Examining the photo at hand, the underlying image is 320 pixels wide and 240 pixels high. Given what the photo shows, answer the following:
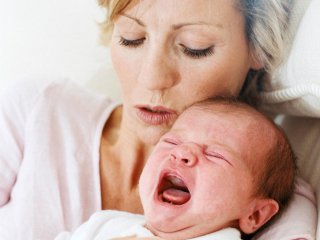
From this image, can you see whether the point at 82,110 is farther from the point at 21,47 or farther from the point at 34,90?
the point at 21,47

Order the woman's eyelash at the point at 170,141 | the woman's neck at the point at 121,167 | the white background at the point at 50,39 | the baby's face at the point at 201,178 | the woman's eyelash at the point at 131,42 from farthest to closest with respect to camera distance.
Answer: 1. the white background at the point at 50,39
2. the woman's neck at the point at 121,167
3. the woman's eyelash at the point at 131,42
4. the woman's eyelash at the point at 170,141
5. the baby's face at the point at 201,178

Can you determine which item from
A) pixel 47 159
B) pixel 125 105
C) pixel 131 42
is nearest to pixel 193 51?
pixel 131 42

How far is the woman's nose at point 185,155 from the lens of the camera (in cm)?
117

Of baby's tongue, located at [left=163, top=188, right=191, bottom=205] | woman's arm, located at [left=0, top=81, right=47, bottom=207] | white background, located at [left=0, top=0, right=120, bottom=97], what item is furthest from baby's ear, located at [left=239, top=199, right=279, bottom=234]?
white background, located at [left=0, top=0, right=120, bottom=97]

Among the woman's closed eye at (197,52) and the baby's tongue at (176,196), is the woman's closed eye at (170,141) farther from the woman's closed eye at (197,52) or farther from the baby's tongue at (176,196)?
the woman's closed eye at (197,52)

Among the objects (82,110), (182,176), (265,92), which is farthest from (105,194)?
(265,92)

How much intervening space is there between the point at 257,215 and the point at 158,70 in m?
0.40

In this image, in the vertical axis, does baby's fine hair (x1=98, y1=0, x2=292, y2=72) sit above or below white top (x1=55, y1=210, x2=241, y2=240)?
above

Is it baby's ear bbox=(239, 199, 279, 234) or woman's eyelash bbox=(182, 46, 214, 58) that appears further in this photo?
woman's eyelash bbox=(182, 46, 214, 58)

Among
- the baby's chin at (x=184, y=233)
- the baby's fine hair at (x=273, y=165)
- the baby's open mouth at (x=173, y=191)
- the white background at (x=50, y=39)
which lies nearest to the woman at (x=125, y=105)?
the baby's fine hair at (x=273, y=165)

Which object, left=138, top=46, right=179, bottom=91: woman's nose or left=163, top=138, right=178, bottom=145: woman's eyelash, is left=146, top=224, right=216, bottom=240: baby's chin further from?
left=138, top=46, right=179, bottom=91: woman's nose

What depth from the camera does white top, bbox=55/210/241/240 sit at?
1226 mm

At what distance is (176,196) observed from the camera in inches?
47.3

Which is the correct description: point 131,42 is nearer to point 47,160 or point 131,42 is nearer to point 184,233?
point 47,160
